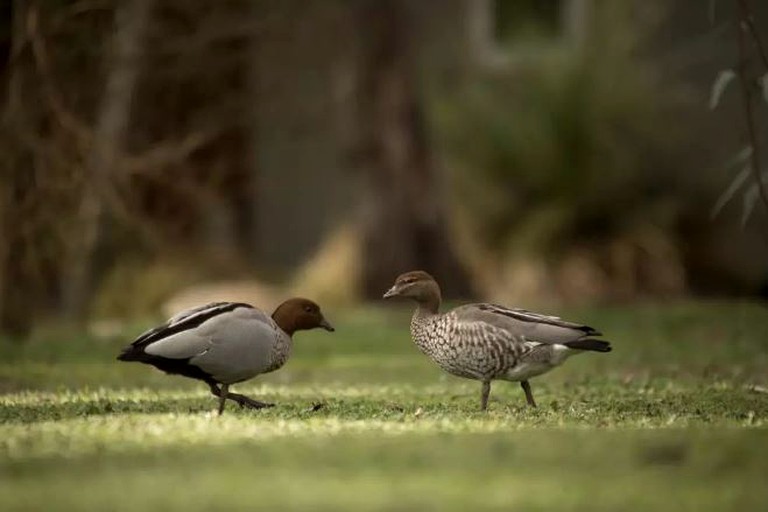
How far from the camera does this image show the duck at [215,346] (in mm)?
9000

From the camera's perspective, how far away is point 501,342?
939cm

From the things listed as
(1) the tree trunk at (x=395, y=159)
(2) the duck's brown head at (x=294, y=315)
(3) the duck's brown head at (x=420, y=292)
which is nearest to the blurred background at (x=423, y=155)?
(1) the tree trunk at (x=395, y=159)

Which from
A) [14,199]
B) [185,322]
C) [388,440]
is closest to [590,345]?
[388,440]

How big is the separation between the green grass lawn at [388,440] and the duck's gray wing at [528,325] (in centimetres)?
41

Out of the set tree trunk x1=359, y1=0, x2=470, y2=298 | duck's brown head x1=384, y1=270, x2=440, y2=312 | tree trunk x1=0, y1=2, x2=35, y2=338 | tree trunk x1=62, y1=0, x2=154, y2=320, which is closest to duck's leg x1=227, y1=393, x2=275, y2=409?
duck's brown head x1=384, y1=270, x2=440, y2=312

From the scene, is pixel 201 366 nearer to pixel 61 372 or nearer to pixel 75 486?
pixel 75 486

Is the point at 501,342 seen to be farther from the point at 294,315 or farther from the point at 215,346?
the point at 215,346

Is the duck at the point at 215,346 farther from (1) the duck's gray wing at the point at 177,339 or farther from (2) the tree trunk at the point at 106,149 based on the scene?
(2) the tree trunk at the point at 106,149

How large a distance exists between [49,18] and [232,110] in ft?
31.4

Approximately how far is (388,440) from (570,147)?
15.0m

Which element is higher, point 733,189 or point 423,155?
point 423,155

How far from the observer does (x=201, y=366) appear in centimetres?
912

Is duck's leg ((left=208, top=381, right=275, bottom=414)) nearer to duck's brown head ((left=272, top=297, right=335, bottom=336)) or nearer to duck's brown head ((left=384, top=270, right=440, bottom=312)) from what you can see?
duck's brown head ((left=272, top=297, right=335, bottom=336))

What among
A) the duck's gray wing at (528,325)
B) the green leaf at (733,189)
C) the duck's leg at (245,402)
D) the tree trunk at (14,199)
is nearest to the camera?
the duck's gray wing at (528,325)
